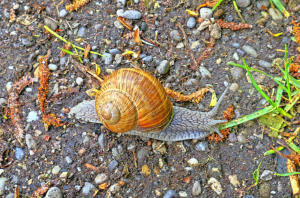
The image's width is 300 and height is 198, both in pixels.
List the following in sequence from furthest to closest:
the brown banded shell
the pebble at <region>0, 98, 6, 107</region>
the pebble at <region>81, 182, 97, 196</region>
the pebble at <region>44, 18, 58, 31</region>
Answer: the pebble at <region>44, 18, 58, 31</region>
the pebble at <region>0, 98, 6, 107</region>
the pebble at <region>81, 182, 97, 196</region>
the brown banded shell

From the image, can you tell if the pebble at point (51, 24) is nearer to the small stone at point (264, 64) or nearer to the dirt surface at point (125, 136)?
the dirt surface at point (125, 136)

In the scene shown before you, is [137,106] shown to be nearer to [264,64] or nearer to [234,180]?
[234,180]

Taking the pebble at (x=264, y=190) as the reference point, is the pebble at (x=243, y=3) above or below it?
above

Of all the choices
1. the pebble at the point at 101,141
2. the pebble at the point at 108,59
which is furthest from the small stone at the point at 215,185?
the pebble at the point at 108,59

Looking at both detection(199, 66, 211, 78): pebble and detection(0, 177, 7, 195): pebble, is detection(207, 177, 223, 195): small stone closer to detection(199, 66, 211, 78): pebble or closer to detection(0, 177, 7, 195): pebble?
detection(199, 66, 211, 78): pebble

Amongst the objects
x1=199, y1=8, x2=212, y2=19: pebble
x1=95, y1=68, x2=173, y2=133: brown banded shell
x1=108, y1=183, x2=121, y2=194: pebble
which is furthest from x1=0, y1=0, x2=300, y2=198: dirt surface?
x1=95, y1=68, x2=173, y2=133: brown banded shell

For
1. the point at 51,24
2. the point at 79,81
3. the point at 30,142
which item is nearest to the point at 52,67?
the point at 79,81
